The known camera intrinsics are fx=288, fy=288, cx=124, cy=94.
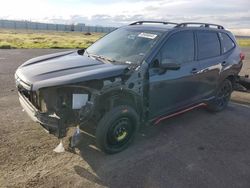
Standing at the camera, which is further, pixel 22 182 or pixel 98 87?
pixel 98 87

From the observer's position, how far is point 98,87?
3.90 metres

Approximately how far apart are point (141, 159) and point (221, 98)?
3.23m

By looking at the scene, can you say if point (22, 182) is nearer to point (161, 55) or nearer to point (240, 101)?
point (161, 55)

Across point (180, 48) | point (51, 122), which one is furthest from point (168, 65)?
point (51, 122)

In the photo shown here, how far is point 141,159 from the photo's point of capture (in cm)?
424

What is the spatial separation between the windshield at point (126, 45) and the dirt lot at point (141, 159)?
1.41 meters

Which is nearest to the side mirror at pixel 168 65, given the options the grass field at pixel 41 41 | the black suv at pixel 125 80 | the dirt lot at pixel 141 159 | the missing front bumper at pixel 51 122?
the black suv at pixel 125 80

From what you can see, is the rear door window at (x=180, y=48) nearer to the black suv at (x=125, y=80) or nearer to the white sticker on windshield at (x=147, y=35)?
the black suv at (x=125, y=80)

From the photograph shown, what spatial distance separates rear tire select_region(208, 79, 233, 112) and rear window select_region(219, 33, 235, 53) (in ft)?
2.39

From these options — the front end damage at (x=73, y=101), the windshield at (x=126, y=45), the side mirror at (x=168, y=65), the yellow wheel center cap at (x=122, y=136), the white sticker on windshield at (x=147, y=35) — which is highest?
the white sticker on windshield at (x=147, y=35)

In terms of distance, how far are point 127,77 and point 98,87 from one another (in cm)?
48

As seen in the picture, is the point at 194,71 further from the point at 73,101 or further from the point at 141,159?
the point at 73,101

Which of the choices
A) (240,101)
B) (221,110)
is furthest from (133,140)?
(240,101)

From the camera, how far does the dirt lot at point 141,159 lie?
12.1 feet
